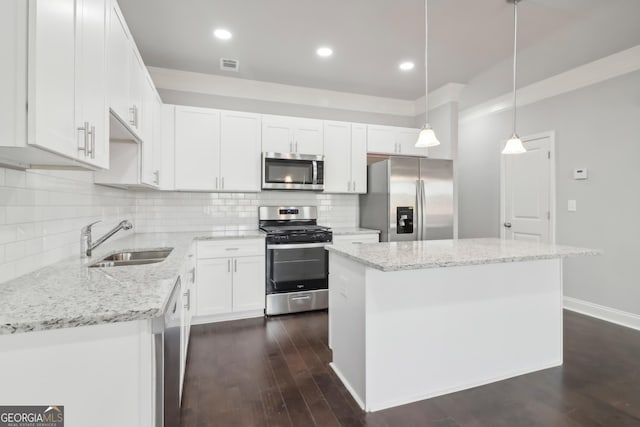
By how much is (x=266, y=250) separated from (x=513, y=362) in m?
2.33

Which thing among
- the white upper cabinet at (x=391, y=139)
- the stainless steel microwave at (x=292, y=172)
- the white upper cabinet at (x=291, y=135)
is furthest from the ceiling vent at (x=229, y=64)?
the white upper cabinet at (x=391, y=139)

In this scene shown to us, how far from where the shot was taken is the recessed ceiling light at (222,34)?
9.17ft

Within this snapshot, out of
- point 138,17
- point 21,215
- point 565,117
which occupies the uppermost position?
point 138,17

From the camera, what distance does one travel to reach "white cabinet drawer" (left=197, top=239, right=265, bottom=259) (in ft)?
10.3

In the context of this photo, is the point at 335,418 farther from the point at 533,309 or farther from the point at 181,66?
the point at 181,66

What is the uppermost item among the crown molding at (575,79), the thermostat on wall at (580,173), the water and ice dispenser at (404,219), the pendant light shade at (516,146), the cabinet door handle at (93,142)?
the crown molding at (575,79)

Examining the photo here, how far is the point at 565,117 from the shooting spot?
360cm

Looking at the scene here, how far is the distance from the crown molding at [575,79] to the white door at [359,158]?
79.6 inches

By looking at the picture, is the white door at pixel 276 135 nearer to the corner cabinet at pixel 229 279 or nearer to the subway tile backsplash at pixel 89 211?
the subway tile backsplash at pixel 89 211

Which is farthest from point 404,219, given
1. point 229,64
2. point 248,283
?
point 229,64

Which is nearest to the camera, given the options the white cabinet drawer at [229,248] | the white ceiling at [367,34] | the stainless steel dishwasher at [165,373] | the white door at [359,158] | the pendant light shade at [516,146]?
the stainless steel dishwasher at [165,373]

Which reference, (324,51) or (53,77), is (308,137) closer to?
(324,51)

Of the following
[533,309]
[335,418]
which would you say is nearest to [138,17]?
[335,418]

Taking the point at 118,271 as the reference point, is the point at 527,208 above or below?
above
